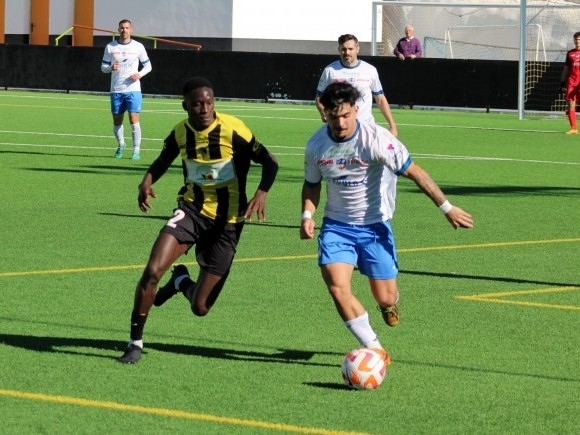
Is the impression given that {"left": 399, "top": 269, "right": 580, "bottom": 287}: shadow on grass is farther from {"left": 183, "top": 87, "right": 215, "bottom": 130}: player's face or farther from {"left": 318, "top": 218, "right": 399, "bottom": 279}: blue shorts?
{"left": 183, "top": 87, "right": 215, "bottom": 130}: player's face

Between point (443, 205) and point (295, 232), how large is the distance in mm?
7429

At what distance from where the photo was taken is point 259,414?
26.1 ft

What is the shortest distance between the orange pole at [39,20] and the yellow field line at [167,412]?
51850 mm

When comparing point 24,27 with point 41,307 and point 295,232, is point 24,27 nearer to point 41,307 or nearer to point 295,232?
point 295,232

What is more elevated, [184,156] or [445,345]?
[184,156]

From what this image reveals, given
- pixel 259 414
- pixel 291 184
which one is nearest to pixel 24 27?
pixel 291 184

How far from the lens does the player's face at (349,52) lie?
57.3ft

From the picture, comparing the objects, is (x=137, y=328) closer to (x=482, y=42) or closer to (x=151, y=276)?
(x=151, y=276)

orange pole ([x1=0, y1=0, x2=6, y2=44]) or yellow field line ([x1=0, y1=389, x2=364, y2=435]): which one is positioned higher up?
orange pole ([x1=0, y1=0, x2=6, y2=44])

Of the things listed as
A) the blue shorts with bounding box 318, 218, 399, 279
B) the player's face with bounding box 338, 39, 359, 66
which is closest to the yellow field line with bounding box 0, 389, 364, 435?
the blue shorts with bounding box 318, 218, 399, 279

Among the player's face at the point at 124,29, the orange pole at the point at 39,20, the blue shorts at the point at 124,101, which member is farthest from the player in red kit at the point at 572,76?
the orange pole at the point at 39,20

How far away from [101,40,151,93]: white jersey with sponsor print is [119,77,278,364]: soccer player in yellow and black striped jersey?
52.0 feet

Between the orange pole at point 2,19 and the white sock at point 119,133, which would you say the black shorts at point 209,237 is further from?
the orange pole at point 2,19

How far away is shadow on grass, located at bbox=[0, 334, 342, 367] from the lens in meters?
9.54
